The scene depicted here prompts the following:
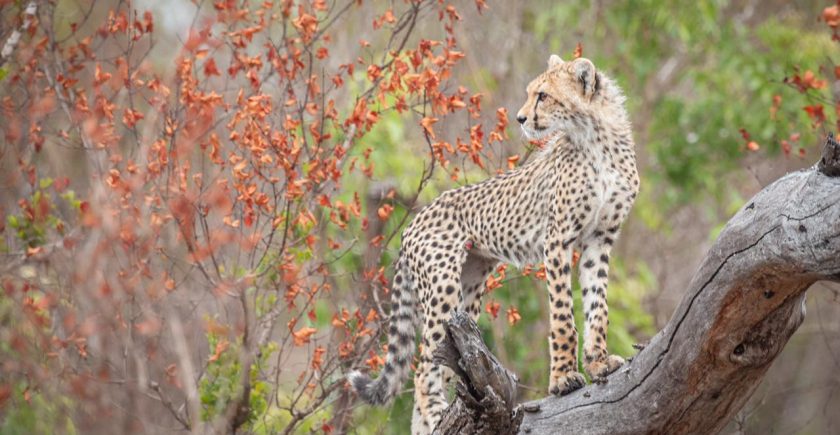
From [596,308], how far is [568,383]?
0.59 meters

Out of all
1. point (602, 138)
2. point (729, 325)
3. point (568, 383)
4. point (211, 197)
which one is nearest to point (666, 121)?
point (602, 138)

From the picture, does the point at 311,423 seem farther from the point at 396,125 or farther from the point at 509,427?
the point at 509,427

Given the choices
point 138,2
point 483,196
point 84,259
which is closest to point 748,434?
point 483,196

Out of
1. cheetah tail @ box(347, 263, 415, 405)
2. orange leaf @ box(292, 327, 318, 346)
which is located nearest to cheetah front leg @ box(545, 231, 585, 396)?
cheetah tail @ box(347, 263, 415, 405)

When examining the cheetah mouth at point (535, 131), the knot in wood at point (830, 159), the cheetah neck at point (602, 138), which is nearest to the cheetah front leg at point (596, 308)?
the cheetah neck at point (602, 138)

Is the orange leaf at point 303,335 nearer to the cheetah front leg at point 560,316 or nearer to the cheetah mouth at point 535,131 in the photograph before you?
the cheetah front leg at point 560,316

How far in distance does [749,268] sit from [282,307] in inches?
144

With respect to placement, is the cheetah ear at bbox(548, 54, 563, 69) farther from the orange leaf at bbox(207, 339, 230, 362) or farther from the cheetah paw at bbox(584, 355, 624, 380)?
the orange leaf at bbox(207, 339, 230, 362)

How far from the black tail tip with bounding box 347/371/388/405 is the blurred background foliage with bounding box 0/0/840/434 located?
291 cm

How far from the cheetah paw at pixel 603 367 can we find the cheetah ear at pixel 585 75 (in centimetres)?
134

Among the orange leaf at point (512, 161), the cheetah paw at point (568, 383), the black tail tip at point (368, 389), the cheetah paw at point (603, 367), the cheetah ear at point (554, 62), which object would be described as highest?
the cheetah ear at point (554, 62)

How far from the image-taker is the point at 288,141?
22.5 feet

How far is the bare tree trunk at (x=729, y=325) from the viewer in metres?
4.00

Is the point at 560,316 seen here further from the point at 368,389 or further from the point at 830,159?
the point at 830,159
